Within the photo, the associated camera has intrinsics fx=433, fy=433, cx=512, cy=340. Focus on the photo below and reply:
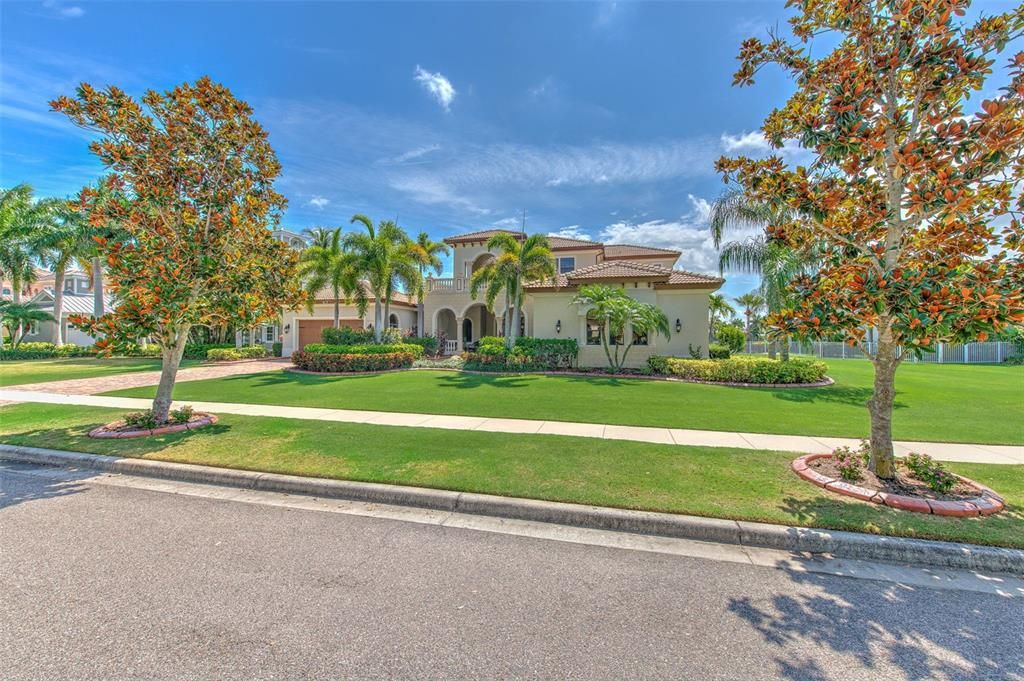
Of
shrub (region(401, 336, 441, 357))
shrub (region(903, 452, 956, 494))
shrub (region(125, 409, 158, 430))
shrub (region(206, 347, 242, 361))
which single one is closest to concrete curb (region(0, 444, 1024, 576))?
shrub (region(903, 452, 956, 494))

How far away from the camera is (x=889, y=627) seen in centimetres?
298

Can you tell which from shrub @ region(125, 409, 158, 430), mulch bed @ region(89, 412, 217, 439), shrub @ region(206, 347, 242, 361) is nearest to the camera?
mulch bed @ region(89, 412, 217, 439)

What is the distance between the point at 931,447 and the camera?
23.9 feet

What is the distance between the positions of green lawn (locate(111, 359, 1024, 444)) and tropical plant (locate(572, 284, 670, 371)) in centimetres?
256

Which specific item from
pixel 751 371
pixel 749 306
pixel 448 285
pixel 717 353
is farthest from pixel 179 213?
pixel 749 306

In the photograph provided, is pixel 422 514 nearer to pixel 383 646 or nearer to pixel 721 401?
pixel 383 646

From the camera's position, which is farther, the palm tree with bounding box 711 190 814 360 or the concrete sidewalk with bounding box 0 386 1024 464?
the palm tree with bounding box 711 190 814 360

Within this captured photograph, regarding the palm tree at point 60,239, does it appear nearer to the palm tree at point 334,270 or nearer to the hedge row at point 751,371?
the palm tree at point 334,270

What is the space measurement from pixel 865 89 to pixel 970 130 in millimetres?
1172

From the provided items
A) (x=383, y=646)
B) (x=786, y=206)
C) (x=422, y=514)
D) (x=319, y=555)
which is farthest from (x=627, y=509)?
(x=786, y=206)

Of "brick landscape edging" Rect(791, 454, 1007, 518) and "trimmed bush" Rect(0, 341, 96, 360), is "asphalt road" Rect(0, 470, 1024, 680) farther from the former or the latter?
"trimmed bush" Rect(0, 341, 96, 360)

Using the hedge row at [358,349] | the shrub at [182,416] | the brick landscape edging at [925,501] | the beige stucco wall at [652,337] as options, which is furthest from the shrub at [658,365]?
the shrub at [182,416]

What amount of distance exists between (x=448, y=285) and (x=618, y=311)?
13.7 metres

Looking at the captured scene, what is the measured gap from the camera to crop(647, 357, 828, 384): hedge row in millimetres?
15680
